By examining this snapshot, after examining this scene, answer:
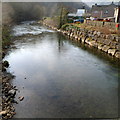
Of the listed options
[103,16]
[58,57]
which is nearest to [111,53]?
[58,57]

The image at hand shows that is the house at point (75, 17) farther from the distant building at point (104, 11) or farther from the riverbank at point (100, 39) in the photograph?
the riverbank at point (100, 39)

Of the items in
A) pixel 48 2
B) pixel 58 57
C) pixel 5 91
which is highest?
pixel 48 2

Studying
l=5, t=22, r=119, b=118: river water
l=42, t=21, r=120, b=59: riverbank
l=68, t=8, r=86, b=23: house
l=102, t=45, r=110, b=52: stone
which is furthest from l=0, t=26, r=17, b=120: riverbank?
l=68, t=8, r=86, b=23: house

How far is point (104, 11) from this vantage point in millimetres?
37906

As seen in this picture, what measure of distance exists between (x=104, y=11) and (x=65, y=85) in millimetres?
32116

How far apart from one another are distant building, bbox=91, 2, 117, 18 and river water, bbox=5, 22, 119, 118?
23.4 meters

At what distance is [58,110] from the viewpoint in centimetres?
787

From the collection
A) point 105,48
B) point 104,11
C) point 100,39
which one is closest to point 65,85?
point 105,48

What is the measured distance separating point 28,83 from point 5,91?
6.21 ft

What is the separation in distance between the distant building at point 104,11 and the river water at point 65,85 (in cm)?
2336

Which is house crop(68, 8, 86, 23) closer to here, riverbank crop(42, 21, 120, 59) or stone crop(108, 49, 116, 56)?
riverbank crop(42, 21, 120, 59)

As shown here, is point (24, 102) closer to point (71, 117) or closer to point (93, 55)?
point (71, 117)

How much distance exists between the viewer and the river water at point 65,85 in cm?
788

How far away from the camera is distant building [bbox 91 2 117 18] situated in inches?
1432
